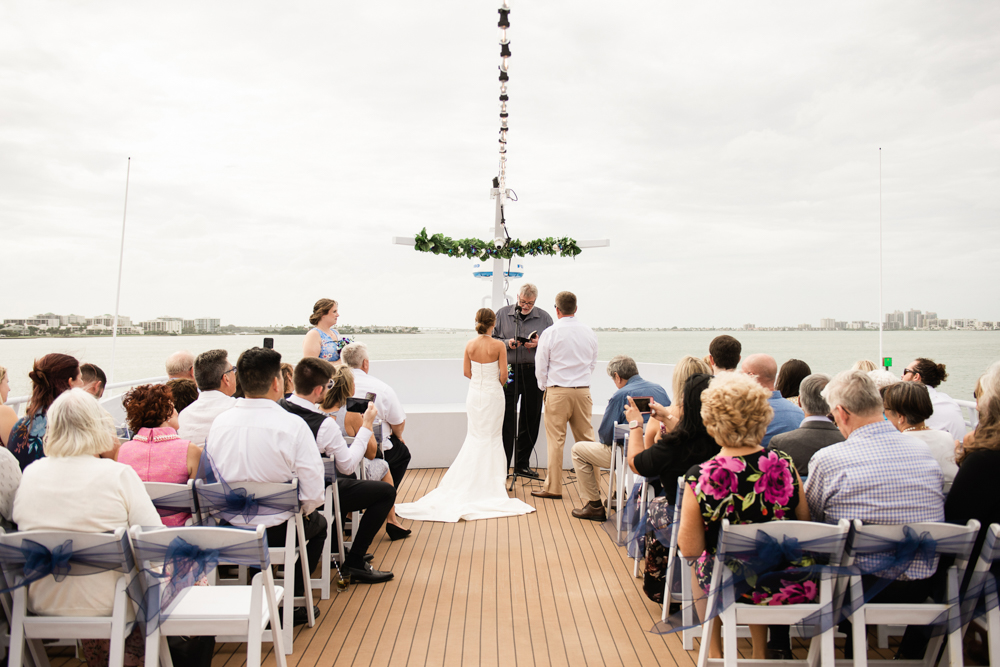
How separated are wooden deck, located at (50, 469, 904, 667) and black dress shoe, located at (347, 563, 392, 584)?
56 mm

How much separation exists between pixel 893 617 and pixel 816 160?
43.3 m

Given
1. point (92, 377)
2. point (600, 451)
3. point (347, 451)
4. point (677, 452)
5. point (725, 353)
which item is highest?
point (725, 353)

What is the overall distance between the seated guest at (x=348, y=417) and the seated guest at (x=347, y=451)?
0.09ft

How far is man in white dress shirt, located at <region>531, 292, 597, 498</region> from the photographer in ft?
16.7

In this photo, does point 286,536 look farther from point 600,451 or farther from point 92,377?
point 600,451

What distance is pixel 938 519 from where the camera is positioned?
6.46ft

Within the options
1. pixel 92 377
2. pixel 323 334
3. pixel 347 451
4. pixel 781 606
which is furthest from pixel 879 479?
pixel 323 334

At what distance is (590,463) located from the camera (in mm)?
4594

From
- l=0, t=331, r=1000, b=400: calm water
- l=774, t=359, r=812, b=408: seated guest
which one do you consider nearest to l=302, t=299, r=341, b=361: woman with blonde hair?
l=774, t=359, r=812, b=408: seated guest

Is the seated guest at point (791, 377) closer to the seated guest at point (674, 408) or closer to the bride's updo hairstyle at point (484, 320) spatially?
the seated guest at point (674, 408)

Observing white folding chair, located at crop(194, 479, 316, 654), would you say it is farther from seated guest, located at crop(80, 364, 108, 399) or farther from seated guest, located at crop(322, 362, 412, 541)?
seated guest, located at crop(80, 364, 108, 399)

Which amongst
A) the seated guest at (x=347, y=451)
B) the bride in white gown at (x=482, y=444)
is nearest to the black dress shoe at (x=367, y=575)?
the seated guest at (x=347, y=451)

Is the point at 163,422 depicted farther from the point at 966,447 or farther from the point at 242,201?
the point at 242,201

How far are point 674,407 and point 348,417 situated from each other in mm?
1979
